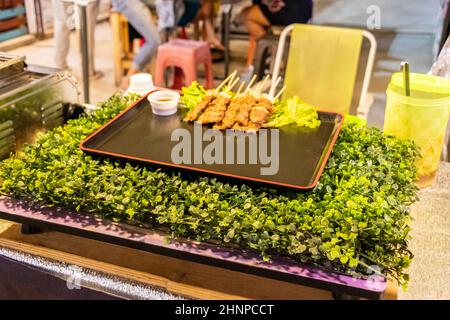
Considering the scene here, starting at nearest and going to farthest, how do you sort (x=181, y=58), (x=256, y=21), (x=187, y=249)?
(x=187, y=249)
(x=181, y=58)
(x=256, y=21)

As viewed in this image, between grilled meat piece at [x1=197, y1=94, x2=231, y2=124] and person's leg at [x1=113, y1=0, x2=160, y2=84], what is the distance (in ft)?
8.97

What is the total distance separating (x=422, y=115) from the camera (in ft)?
4.88

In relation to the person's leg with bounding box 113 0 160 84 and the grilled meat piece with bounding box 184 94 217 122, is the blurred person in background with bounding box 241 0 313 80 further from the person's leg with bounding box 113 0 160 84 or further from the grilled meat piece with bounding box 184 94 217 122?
the grilled meat piece with bounding box 184 94 217 122

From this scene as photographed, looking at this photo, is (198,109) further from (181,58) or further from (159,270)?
(181,58)

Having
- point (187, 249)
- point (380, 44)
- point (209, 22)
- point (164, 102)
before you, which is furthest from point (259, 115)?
point (380, 44)

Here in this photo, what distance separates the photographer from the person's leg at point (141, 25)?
161 inches

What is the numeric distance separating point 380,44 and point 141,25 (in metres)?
3.29

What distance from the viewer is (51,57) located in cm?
539

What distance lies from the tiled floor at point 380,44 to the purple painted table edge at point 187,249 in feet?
1.59

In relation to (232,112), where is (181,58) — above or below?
below

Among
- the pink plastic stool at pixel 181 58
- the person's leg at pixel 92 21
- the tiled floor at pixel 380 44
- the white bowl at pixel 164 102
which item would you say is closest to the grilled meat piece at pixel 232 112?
the white bowl at pixel 164 102

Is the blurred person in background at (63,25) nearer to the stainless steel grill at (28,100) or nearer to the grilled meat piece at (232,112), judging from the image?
the stainless steel grill at (28,100)

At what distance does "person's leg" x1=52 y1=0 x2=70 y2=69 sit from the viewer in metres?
4.28
